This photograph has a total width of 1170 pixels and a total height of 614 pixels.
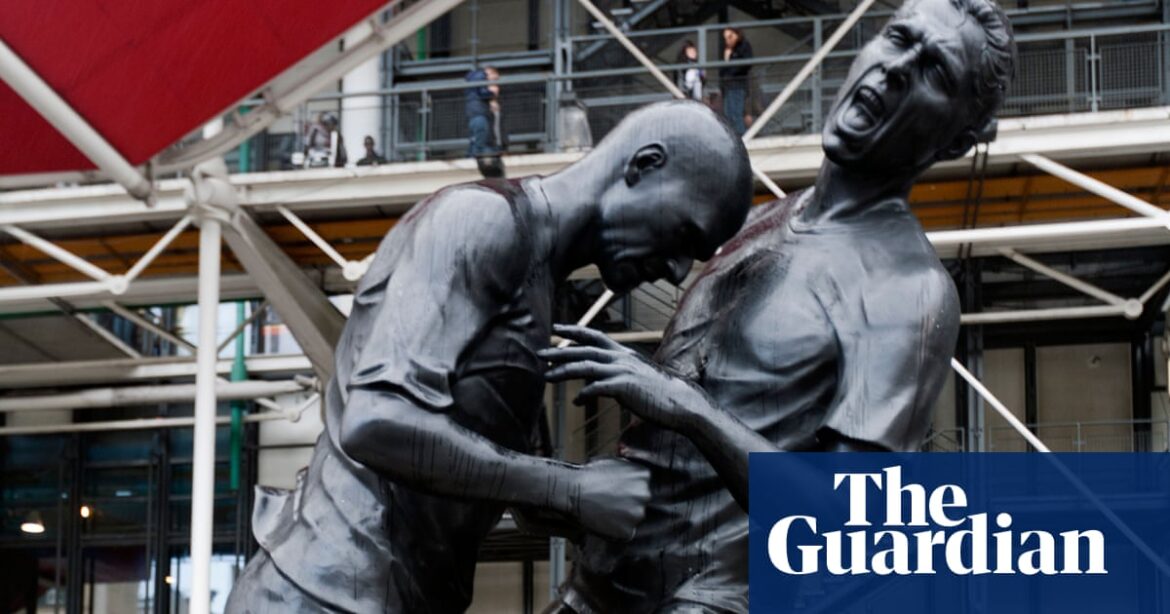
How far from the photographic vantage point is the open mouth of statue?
4.54 metres

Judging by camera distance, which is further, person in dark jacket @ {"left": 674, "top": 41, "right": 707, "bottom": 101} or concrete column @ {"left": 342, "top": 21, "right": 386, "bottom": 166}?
concrete column @ {"left": 342, "top": 21, "right": 386, "bottom": 166}

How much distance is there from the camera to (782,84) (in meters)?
24.8

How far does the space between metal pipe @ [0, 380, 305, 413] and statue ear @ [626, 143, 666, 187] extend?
911 inches

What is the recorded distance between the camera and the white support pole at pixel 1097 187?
67.8 ft

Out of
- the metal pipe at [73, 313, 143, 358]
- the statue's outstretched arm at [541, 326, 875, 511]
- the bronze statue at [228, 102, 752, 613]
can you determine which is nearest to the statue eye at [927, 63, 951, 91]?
the bronze statue at [228, 102, 752, 613]

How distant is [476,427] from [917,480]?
0.82 m

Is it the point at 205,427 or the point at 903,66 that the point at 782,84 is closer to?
the point at 205,427

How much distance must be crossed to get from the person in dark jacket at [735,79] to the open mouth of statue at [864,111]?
18100 mm

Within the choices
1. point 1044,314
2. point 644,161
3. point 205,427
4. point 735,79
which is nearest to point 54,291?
point 205,427

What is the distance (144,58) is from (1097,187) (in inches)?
359

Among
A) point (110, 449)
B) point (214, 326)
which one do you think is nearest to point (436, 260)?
point (214, 326)

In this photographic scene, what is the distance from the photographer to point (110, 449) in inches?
1200

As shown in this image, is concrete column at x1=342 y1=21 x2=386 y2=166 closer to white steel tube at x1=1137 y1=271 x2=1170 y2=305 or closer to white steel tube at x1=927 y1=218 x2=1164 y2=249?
white steel tube at x1=927 y1=218 x2=1164 y2=249

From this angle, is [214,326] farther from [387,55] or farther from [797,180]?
[387,55]
